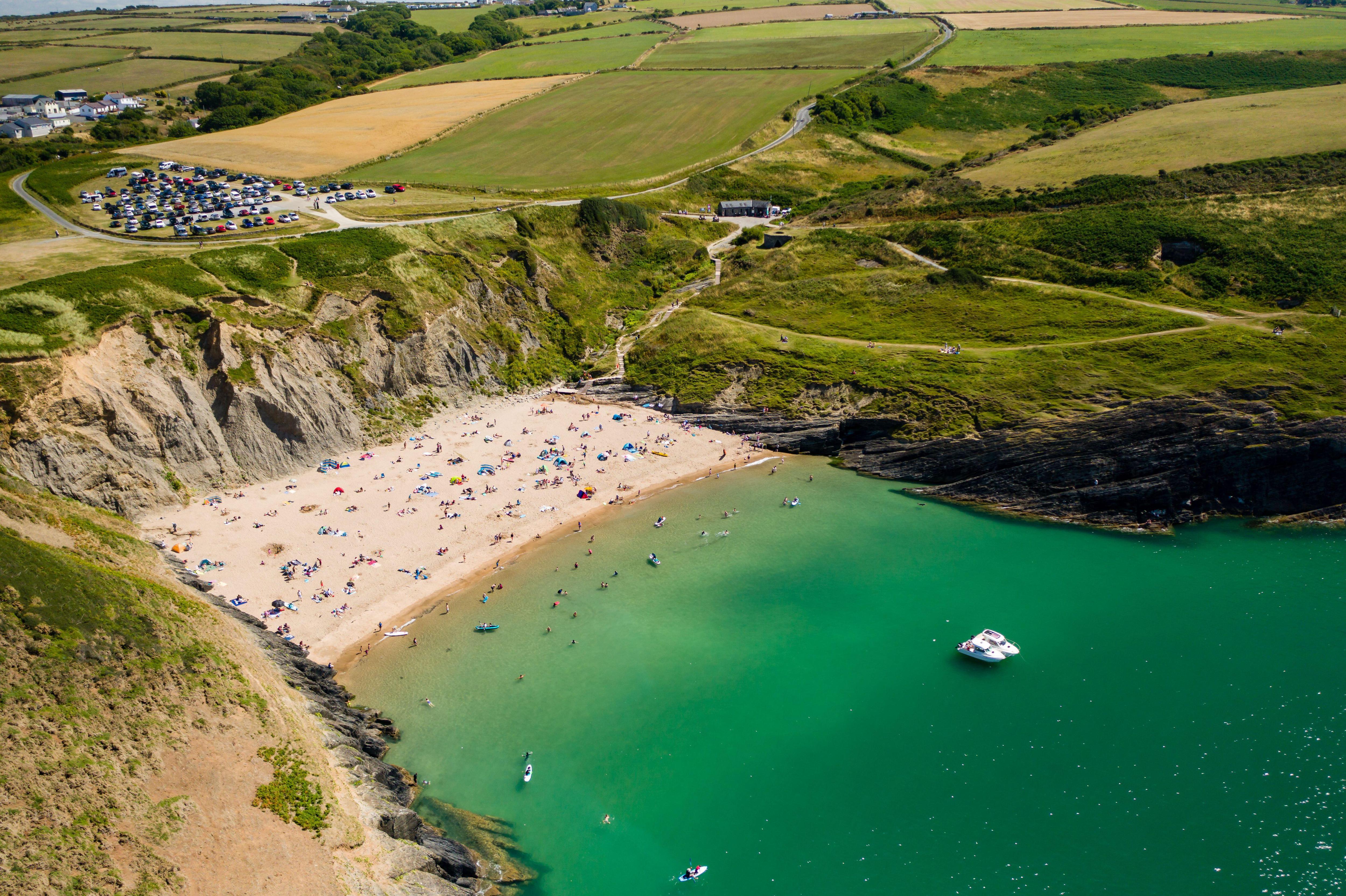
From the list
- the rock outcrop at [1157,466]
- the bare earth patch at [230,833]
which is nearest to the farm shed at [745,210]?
the rock outcrop at [1157,466]

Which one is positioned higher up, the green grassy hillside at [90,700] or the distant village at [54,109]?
the distant village at [54,109]

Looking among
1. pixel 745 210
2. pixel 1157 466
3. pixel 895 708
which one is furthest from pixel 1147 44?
pixel 895 708

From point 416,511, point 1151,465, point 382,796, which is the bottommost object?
point 382,796

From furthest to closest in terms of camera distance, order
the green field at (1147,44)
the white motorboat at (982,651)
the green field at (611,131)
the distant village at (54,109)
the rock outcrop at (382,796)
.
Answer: the green field at (1147,44) < the distant village at (54,109) < the green field at (611,131) < the white motorboat at (982,651) < the rock outcrop at (382,796)

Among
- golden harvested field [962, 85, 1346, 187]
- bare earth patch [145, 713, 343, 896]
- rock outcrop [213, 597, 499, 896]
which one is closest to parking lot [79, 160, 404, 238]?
rock outcrop [213, 597, 499, 896]

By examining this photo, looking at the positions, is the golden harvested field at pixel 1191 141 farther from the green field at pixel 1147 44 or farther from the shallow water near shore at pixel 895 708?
the shallow water near shore at pixel 895 708

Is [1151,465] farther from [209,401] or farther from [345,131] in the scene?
[345,131]
